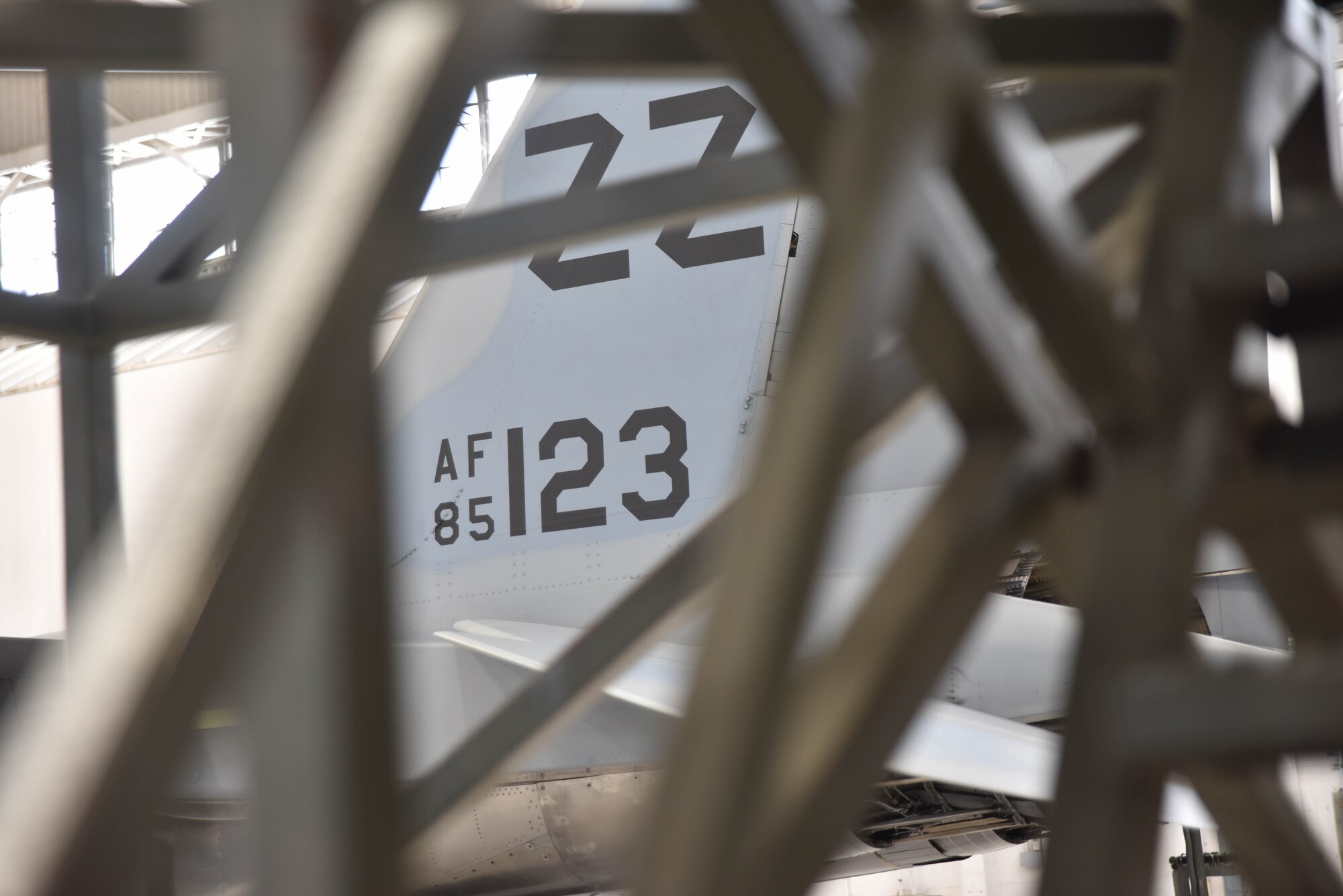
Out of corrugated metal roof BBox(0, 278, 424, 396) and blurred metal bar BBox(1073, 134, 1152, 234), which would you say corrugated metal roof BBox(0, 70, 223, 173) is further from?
blurred metal bar BBox(1073, 134, 1152, 234)

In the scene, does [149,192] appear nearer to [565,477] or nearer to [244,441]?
[565,477]

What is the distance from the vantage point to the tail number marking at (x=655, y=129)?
732 cm

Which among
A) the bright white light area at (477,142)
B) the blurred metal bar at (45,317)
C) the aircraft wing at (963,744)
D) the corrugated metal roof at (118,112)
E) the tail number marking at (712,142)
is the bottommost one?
the aircraft wing at (963,744)

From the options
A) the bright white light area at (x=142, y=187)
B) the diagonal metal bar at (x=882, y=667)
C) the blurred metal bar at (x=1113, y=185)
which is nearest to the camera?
the diagonal metal bar at (x=882, y=667)

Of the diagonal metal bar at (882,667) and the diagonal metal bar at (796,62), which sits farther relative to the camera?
the diagonal metal bar at (796,62)

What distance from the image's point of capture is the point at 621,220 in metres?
2.98

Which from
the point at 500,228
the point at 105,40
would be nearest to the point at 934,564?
the point at 105,40

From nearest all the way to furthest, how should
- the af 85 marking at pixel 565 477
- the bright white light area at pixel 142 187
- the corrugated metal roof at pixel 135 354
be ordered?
the af 85 marking at pixel 565 477 < the corrugated metal roof at pixel 135 354 < the bright white light area at pixel 142 187

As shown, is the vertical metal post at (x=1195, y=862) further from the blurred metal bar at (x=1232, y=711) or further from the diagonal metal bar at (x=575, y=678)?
the blurred metal bar at (x=1232, y=711)

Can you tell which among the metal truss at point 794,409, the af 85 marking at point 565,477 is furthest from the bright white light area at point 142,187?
the metal truss at point 794,409

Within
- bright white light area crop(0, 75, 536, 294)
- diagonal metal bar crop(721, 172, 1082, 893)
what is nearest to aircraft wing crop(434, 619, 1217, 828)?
diagonal metal bar crop(721, 172, 1082, 893)

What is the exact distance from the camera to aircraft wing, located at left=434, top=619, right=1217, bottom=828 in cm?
547

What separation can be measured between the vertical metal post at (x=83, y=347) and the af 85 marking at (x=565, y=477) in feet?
13.4

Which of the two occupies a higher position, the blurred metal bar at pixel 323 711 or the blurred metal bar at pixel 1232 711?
the blurred metal bar at pixel 323 711
